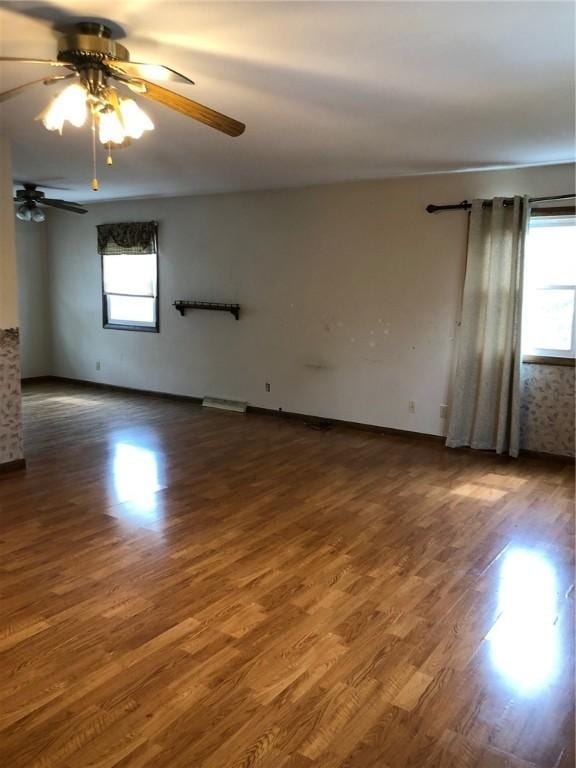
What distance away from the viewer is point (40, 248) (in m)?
8.33

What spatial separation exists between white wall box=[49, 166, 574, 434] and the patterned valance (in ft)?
0.52

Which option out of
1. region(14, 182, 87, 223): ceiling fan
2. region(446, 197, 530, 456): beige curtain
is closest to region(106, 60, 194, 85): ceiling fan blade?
region(446, 197, 530, 456): beige curtain

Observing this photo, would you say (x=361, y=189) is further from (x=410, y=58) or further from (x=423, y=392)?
(x=410, y=58)

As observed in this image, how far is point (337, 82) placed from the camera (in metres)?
2.88

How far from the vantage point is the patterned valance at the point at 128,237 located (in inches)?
283

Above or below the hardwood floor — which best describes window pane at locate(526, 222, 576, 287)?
above

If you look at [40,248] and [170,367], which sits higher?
[40,248]

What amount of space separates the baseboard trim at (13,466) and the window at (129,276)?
10.5 feet

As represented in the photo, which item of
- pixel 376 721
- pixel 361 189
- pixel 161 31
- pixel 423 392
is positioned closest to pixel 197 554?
pixel 376 721

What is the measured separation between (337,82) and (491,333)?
276cm

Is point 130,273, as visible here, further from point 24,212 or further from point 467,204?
point 467,204

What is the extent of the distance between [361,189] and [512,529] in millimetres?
3510

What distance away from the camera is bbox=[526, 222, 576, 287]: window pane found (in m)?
4.77

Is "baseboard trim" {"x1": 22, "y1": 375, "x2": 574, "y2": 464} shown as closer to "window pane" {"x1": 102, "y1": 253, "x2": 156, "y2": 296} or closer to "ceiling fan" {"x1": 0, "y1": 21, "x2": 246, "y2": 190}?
"window pane" {"x1": 102, "y1": 253, "x2": 156, "y2": 296}
